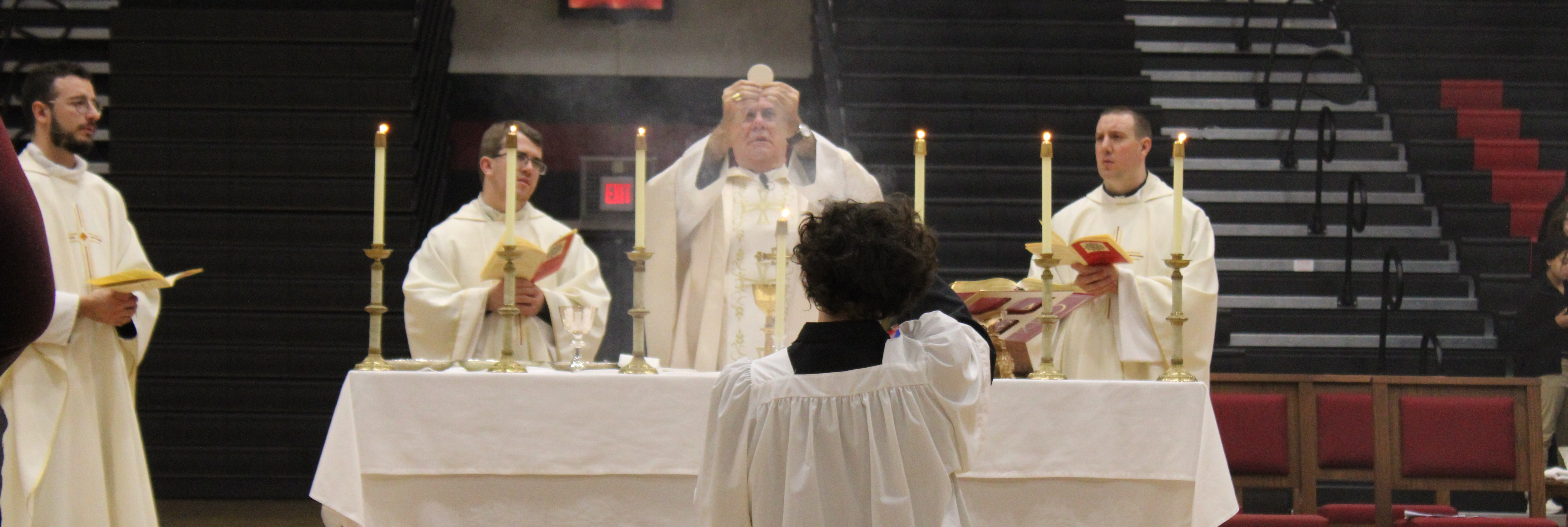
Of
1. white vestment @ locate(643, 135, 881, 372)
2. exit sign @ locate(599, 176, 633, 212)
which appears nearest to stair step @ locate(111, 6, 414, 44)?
exit sign @ locate(599, 176, 633, 212)

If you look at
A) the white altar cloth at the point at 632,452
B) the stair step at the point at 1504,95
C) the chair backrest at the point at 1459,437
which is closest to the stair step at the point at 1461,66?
the stair step at the point at 1504,95

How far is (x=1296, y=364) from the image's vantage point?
23.3ft

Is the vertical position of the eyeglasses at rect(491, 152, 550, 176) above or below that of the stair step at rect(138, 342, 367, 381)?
Answer: above

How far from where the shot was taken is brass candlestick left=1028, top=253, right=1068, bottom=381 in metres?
3.03

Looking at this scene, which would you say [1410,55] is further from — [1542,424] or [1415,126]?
[1542,424]

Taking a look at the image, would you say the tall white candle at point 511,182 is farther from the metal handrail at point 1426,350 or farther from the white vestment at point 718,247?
the metal handrail at point 1426,350

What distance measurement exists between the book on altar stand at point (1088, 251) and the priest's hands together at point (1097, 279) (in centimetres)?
7

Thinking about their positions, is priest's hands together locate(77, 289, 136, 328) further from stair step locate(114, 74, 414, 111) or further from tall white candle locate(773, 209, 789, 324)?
stair step locate(114, 74, 414, 111)

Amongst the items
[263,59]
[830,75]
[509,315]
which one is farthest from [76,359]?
[830,75]

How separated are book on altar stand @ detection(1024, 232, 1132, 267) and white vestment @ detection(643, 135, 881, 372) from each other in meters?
0.61

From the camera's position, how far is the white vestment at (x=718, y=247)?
12.5 ft

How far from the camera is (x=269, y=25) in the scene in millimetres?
7293

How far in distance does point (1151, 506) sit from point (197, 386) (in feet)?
17.9

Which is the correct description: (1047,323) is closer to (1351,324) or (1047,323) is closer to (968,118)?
(968,118)
